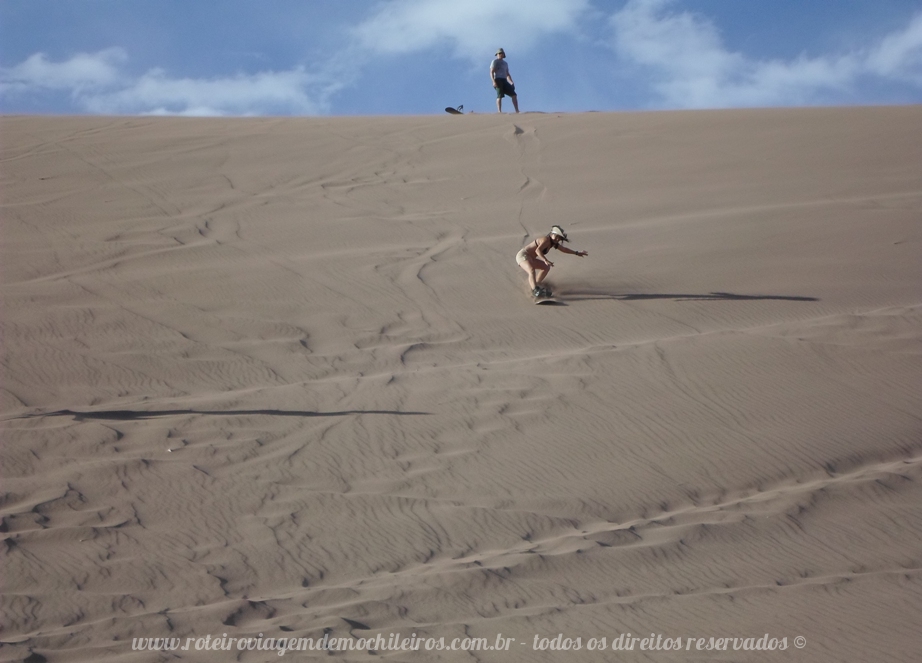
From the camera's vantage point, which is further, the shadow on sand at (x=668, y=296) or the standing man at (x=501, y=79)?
the standing man at (x=501, y=79)

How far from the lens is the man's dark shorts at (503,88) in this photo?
1556cm

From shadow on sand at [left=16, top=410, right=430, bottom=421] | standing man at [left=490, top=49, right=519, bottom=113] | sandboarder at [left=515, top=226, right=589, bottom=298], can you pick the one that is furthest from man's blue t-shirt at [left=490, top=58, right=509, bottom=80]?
shadow on sand at [left=16, top=410, right=430, bottom=421]

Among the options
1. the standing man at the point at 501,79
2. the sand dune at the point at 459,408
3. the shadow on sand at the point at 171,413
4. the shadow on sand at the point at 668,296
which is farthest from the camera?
the standing man at the point at 501,79

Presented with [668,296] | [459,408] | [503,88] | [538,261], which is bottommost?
[459,408]

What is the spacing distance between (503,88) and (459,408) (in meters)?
10.5

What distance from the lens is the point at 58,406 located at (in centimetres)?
648

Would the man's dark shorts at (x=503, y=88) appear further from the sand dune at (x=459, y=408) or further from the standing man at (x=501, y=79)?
the sand dune at (x=459, y=408)

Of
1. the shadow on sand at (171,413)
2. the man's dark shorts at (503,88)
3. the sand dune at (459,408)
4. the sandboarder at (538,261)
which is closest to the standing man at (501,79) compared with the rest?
the man's dark shorts at (503,88)

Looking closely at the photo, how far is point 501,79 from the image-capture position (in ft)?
50.9

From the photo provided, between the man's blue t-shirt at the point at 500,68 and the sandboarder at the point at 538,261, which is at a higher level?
the man's blue t-shirt at the point at 500,68

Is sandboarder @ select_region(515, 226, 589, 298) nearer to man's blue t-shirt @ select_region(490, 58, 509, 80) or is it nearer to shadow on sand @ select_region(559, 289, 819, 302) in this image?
shadow on sand @ select_region(559, 289, 819, 302)

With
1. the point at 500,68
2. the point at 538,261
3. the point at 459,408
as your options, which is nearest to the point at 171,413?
the point at 459,408

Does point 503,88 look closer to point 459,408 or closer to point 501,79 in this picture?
point 501,79

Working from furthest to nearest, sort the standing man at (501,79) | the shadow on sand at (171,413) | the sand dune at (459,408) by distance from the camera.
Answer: the standing man at (501,79), the shadow on sand at (171,413), the sand dune at (459,408)
